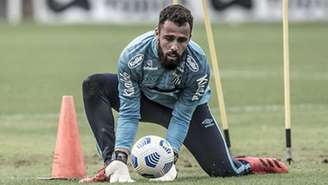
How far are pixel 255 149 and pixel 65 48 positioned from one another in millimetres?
21279

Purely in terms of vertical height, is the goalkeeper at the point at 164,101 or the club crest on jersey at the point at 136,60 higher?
the club crest on jersey at the point at 136,60

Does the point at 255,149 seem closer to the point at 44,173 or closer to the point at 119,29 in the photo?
the point at 44,173

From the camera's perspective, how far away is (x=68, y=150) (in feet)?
34.6

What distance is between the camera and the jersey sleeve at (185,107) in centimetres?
977

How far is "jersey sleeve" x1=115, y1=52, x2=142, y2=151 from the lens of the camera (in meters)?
9.66

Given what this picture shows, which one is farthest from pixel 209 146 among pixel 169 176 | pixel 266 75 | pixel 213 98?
pixel 266 75

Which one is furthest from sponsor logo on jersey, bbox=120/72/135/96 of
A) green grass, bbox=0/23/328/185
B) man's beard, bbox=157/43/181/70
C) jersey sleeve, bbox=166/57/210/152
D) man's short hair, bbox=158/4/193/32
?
green grass, bbox=0/23/328/185

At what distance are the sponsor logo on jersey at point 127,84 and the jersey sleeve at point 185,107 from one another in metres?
0.44

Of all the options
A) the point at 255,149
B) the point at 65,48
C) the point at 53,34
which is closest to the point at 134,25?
the point at 53,34

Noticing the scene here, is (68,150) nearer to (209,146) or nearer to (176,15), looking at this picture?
(209,146)

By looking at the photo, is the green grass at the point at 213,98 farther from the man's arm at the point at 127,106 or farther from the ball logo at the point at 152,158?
the man's arm at the point at 127,106

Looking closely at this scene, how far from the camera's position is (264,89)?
21.1m

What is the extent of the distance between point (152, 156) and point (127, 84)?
2.24 feet

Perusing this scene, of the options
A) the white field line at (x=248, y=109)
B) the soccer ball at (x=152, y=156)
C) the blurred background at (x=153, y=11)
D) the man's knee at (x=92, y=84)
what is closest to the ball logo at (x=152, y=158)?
the soccer ball at (x=152, y=156)
